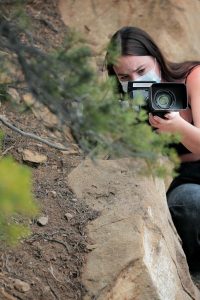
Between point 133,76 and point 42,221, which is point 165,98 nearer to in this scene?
point 133,76

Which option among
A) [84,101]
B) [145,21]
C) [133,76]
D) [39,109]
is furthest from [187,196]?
[145,21]

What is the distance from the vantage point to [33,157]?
3811 mm

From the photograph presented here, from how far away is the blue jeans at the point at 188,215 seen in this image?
3506 millimetres

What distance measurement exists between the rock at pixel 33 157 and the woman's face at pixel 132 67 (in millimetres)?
710

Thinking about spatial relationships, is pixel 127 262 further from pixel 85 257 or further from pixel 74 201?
pixel 74 201

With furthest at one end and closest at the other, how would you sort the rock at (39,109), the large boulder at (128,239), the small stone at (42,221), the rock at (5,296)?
the small stone at (42,221) → the large boulder at (128,239) → the rock at (5,296) → the rock at (39,109)

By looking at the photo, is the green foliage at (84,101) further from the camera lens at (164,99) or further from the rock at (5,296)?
the rock at (5,296)

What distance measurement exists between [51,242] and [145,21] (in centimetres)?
323

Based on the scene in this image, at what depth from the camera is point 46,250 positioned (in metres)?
3.03

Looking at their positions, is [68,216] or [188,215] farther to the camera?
[188,215]

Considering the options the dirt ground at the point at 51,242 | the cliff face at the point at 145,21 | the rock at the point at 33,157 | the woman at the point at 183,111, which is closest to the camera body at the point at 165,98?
the woman at the point at 183,111

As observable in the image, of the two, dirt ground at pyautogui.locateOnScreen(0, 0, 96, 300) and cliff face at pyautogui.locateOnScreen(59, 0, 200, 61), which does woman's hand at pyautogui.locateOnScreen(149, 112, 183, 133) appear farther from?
cliff face at pyautogui.locateOnScreen(59, 0, 200, 61)

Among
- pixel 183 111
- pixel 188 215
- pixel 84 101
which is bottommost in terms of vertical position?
pixel 188 215

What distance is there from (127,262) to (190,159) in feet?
2.57
